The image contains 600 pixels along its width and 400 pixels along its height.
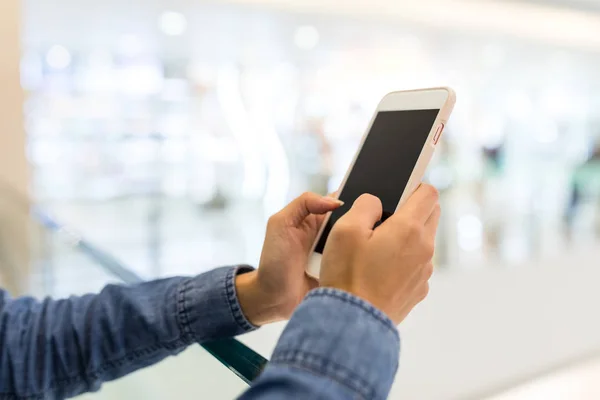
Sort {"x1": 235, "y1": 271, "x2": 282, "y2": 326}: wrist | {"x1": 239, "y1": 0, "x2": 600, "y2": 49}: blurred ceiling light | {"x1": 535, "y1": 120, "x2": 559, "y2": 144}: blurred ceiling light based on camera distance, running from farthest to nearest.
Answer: {"x1": 535, "y1": 120, "x2": 559, "y2": 144}: blurred ceiling light < {"x1": 239, "y1": 0, "x2": 600, "y2": 49}: blurred ceiling light < {"x1": 235, "y1": 271, "x2": 282, "y2": 326}: wrist

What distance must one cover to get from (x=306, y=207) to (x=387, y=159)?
0.33 ft

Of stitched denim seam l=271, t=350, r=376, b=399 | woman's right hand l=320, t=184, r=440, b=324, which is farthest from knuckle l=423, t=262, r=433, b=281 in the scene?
stitched denim seam l=271, t=350, r=376, b=399

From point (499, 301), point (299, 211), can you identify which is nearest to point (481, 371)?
point (499, 301)

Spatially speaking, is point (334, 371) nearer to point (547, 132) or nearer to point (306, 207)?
point (306, 207)

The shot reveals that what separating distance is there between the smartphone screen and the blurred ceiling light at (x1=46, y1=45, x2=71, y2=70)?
405cm

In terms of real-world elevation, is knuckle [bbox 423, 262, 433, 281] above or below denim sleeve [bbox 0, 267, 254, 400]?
above

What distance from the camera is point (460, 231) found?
3873 millimetres

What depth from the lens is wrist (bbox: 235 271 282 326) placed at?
0.56 m

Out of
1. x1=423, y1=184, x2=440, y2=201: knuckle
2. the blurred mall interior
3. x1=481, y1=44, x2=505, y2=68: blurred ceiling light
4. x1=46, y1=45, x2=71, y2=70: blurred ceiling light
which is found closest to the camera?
x1=423, y1=184, x2=440, y2=201: knuckle

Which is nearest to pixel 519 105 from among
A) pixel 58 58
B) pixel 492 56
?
pixel 492 56

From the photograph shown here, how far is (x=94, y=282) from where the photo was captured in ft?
3.90

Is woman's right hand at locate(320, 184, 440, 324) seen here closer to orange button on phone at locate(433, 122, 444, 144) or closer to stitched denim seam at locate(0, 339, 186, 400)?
orange button on phone at locate(433, 122, 444, 144)

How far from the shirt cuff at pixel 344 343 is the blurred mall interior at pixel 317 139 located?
5.19ft

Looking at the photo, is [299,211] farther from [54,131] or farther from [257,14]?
[54,131]
